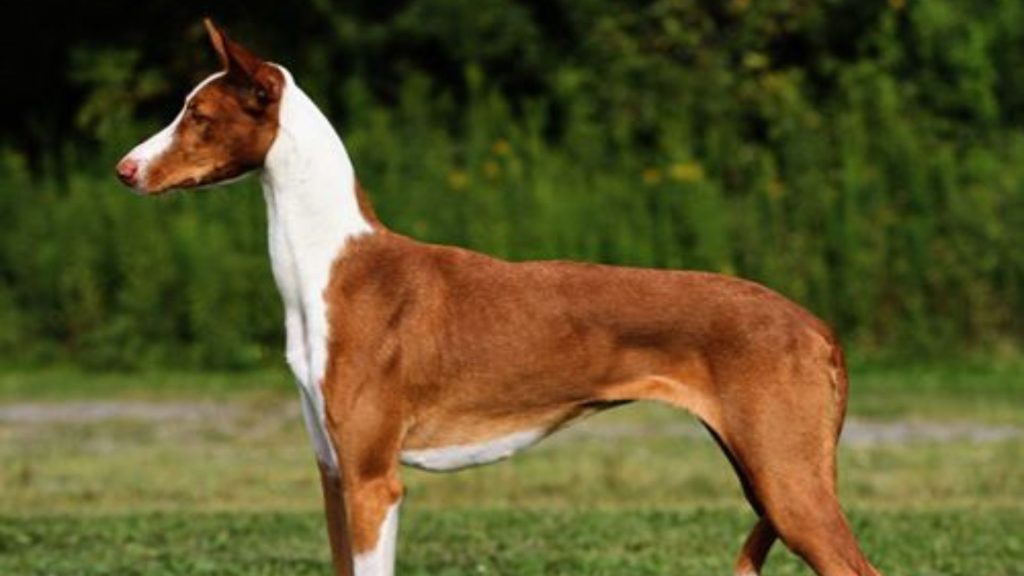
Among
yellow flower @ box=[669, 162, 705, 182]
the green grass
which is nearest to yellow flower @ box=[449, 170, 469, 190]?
yellow flower @ box=[669, 162, 705, 182]

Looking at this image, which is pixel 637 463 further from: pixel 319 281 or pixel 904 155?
pixel 319 281

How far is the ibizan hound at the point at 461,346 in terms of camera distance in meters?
7.63

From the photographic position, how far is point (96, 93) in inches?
906

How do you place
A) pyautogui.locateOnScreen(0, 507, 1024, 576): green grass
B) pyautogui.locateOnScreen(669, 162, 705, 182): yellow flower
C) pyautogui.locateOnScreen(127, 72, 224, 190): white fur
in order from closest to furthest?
1. pyautogui.locateOnScreen(127, 72, 224, 190): white fur
2. pyautogui.locateOnScreen(0, 507, 1024, 576): green grass
3. pyautogui.locateOnScreen(669, 162, 705, 182): yellow flower

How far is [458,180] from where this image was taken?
67.4 feet

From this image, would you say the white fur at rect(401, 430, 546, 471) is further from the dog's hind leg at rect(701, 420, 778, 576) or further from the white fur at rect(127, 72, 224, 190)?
the white fur at rect(127, 72, 224, 190)

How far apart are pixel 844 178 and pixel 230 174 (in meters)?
12.7

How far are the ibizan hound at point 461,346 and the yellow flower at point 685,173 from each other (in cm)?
1250

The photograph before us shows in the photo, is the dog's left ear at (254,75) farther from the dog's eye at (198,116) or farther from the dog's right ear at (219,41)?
the dog's eye at (198,116)

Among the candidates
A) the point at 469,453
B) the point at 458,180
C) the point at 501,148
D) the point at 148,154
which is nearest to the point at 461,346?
the point at 469,453

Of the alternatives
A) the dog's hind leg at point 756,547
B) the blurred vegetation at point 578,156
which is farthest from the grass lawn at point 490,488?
the dog's hind leg at point 756,547

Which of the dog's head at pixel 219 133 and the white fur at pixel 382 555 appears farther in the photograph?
the dog's head at pixel 219 133

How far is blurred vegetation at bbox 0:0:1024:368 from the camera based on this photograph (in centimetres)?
1980

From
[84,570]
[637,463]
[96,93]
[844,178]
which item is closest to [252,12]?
[96,93]
